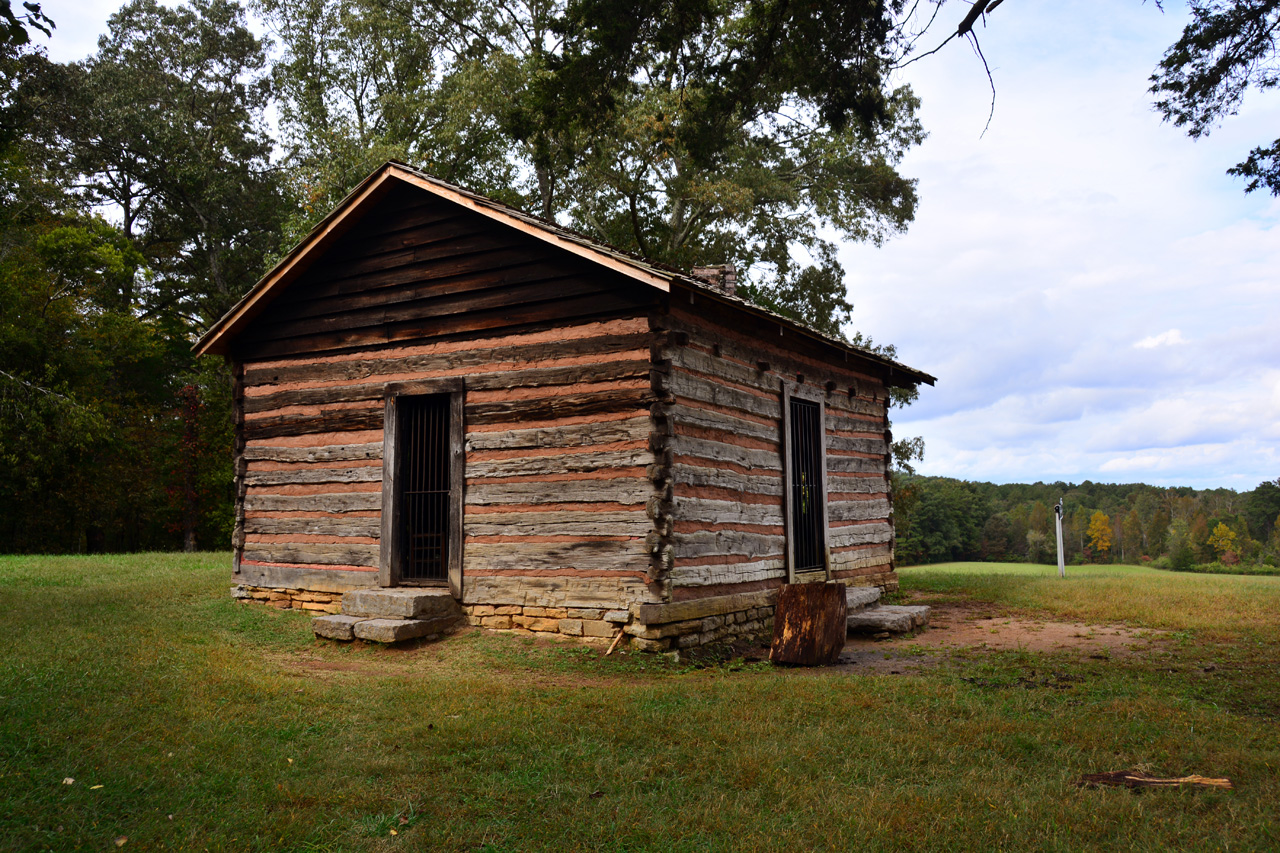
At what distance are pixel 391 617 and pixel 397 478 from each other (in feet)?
6.94

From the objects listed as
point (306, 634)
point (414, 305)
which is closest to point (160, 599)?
point (306, 634)

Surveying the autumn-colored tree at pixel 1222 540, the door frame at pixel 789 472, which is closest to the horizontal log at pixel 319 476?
the door frame at pixel 789 472

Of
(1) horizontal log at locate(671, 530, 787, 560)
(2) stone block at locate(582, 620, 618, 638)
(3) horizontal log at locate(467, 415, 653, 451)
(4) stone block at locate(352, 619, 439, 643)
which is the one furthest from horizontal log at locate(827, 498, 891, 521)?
(4) stone block at locate(352, 619, 439, 643)

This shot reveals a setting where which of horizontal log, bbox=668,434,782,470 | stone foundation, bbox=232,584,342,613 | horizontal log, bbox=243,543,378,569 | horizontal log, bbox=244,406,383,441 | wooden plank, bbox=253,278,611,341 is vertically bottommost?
stone foundation, bbox=232,584,342,613

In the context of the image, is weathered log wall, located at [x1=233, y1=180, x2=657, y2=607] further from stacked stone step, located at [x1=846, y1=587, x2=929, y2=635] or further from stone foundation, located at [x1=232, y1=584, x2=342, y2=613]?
stacked stone step, located at [x1=846, y1=587, x2=929, y2=635]

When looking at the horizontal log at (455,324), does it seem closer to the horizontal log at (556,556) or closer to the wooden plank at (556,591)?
the horizontal log at (556,556)

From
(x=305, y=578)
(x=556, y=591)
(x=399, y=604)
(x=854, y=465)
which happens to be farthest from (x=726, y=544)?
(x=305, y=578)

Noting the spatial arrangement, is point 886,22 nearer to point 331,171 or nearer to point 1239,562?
point 331,171

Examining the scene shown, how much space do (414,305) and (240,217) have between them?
81.1 ft

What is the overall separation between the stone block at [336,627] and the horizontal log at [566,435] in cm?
260

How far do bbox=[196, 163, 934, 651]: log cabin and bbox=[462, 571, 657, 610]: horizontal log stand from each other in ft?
0.09

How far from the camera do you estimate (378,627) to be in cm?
1030

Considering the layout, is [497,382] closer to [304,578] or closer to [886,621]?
[304,578]

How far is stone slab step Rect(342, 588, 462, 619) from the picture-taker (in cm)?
1063
